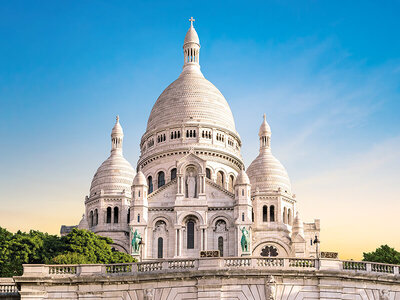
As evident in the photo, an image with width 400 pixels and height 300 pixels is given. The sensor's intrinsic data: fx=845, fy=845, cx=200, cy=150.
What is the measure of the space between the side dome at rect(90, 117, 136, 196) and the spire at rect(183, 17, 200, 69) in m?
19.8

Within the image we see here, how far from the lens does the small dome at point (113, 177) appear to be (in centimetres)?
11562

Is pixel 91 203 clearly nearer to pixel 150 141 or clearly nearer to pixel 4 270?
pixel 150 141

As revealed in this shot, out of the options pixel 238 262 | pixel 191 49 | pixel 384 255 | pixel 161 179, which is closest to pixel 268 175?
pixel 161 179

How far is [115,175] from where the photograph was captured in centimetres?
11681

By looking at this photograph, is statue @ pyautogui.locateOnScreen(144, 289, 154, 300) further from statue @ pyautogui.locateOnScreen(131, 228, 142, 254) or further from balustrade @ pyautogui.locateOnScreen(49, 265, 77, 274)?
statue @ pyautogui.locateOnScreen(131, 228, 142, 254)

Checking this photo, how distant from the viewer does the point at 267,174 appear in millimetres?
114750

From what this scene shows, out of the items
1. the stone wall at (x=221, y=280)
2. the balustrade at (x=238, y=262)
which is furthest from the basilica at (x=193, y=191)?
the balustrade at (x=238, y=262)

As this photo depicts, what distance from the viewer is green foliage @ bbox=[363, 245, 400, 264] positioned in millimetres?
81506

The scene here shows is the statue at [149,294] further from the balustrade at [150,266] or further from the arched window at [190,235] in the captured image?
the arched window at [190,235]

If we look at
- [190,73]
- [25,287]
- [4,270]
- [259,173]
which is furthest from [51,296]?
[190,73]

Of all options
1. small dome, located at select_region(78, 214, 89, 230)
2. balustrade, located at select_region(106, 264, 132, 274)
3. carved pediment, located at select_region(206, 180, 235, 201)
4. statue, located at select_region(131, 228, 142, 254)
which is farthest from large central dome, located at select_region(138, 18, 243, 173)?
balustrade, located at select_region(106, 264, 132, 274)

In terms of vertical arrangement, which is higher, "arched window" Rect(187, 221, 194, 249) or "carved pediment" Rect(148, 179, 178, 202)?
"carved pediment" Rect(148, 179, 178, 202)

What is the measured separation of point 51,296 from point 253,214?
235 feet

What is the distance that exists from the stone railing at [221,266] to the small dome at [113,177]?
73461mm
